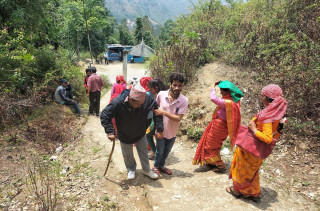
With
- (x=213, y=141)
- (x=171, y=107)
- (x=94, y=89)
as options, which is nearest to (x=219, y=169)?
(x=213, y=141)

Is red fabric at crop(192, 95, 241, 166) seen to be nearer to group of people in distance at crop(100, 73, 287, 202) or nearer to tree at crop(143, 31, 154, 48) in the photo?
group of people in distance at crop(100, 73, 287, 202)

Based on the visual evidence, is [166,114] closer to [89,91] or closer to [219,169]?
[219,169]

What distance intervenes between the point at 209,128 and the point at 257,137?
1016mm

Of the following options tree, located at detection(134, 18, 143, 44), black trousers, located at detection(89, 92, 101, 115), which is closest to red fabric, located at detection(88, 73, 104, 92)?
black trousers, located at detection(89, 92, 101, 115)

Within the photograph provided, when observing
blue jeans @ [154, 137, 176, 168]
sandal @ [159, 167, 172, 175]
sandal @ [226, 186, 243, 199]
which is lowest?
sandal @ [159, 167, 172, 175]

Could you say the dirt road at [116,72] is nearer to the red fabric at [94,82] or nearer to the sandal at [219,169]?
the red fabric at [94,82]

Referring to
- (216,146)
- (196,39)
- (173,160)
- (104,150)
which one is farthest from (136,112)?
(196,39)

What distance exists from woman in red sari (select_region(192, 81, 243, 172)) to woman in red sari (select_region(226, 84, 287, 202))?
36cm

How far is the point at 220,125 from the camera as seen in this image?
120 inches

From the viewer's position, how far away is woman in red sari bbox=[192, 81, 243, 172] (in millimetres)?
2826

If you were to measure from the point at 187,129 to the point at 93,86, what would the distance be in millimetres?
3388

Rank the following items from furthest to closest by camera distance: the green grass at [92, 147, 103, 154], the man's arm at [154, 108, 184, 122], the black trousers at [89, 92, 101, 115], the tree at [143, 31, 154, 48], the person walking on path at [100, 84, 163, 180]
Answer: the tree at [143, 31, 154, 48], the black trousers at [89, 92, 101, 115], the green grass at [92, 147, 103, 154], the man's arm at [154, 108, 184, 122], the person walking on path at [100, 84, 163, 180]

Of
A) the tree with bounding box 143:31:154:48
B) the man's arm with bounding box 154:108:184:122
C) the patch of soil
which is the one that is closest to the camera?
the man's arm with bounding box 154:108:184:122

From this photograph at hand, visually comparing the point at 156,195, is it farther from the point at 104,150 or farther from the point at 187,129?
the point at 187,129
